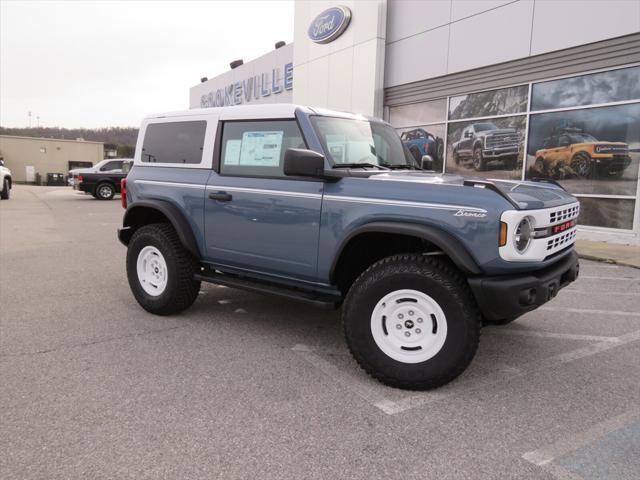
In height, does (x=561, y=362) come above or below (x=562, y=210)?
below

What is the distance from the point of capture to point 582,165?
1001 centimetres

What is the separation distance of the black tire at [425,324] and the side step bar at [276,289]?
11.8 inches

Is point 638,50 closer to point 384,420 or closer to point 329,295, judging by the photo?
point 329,295

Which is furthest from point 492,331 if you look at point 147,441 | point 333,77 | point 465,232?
point 333,77

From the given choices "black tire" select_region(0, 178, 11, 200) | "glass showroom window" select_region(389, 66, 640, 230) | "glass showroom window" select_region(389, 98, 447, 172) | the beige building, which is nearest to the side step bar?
"glass showroom window" select_region(389, 66, 640, 230)

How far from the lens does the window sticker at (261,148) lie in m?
4.01

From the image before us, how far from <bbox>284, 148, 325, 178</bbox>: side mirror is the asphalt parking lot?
1393 millimetres

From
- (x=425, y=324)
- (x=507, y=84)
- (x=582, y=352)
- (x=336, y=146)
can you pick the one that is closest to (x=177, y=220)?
(x=336, y=146)

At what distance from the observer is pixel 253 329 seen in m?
4.39

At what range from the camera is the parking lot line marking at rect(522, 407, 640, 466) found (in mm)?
2467

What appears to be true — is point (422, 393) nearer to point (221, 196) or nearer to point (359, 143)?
point (359, 143)

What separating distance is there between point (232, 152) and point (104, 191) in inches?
730

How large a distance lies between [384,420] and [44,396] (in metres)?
2.06

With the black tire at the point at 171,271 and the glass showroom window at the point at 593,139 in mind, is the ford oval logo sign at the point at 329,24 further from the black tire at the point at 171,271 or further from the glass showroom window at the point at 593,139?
the black tire at the point at 171,271
